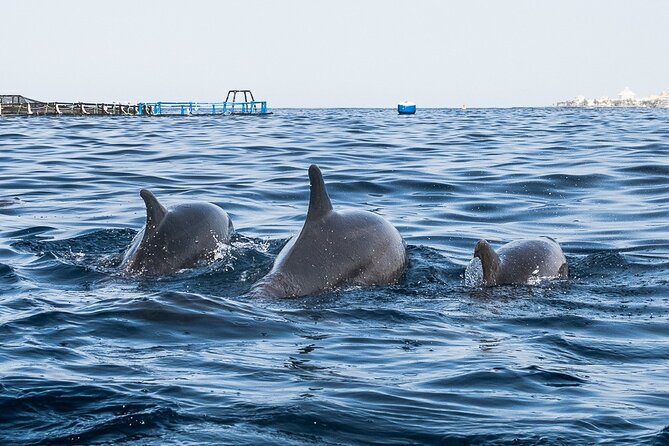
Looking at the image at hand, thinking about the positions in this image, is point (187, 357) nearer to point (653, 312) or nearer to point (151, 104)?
point (653, 312)

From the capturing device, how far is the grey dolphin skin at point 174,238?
11.3 meters

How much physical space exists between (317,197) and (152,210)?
82.3 inches

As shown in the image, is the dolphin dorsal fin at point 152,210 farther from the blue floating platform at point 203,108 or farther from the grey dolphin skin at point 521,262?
the blue floating platform at point 203,108

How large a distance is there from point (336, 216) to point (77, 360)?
407cm

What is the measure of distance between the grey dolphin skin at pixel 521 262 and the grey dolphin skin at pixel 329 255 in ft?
3.26

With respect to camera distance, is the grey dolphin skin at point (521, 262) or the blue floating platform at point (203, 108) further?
the blue floating platform at point (203, 108)

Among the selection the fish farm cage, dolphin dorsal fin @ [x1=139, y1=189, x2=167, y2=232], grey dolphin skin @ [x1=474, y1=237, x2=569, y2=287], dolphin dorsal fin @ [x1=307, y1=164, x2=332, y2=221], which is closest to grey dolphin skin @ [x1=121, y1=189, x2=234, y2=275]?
dolphin dorsal fin @ [x1=139, y1=189, x2=167, y2=232]

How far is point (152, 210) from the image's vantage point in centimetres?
1149

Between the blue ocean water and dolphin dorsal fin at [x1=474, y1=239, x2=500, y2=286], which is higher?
dolphin dorsal fin at [x1=474, y1=239, x2=500, y2=286]

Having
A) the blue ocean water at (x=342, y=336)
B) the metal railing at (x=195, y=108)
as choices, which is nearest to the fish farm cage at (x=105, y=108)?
the metal railing at (x=195, y=108)

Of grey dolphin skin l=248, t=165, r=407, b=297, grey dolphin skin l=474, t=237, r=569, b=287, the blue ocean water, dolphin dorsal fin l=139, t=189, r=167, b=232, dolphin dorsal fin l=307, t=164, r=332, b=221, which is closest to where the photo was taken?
the blue ocean water

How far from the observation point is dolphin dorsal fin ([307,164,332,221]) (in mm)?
10359

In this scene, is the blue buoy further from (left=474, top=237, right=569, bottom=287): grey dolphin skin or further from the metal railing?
(left=474, top=237, right=569, bottom=287): grey dolphin skin

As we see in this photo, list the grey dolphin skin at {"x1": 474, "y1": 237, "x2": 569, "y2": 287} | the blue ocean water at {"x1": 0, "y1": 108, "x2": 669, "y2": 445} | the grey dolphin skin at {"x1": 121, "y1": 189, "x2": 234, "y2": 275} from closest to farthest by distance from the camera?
the blue ocean water at {"x1": 0, "y1": 108, "x2": 669, "y2": 445} → the grey dolphin skin at {"x1": 474, "y1": 237, "x2": 569, "y2": 287} → the grey dolphin skin at {"x1": 121, "y1": 189, "x2": 234, "y2": 275}
